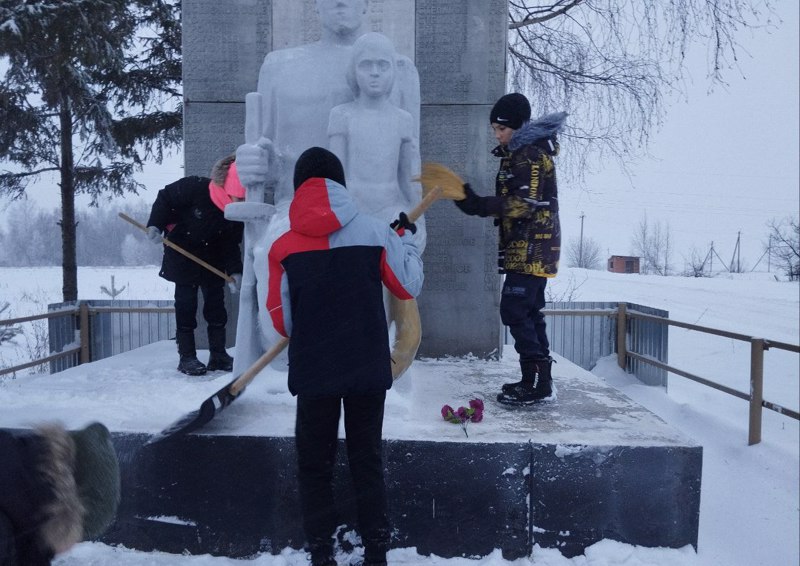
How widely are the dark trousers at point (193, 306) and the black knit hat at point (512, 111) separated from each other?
2503 mm

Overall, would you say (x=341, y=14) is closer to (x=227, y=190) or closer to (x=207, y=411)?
(x=227, y=190)

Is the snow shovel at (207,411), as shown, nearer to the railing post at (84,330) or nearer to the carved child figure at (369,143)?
the carved child figure at (369,143)

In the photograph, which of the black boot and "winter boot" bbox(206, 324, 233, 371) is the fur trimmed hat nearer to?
the black boot

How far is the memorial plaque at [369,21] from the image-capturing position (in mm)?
5160

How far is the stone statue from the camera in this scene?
3.65 metres

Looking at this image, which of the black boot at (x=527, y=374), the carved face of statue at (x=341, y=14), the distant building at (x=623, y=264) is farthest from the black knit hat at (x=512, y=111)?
the distant building at (x=623, y=264)

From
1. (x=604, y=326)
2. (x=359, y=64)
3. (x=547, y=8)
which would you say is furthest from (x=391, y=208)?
(x=547, y=8)

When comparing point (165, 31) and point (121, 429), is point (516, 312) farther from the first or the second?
point (165, 31)

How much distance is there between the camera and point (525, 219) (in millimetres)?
3408

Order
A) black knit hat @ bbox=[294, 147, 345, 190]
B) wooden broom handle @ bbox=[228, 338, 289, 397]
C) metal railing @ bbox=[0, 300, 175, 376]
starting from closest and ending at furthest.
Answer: black knit hat @ bbox=[294, 147, 345, 190] < wooden broom handle @ bbox=[228, 338, 289, 397] < metal railing @ bbox=[0, 300, 175, 376]

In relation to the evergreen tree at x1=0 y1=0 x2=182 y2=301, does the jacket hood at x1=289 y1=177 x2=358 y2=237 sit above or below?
below

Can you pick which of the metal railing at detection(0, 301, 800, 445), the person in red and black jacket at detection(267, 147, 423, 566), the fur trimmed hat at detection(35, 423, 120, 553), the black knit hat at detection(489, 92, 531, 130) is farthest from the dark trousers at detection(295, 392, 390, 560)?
the metal railing at detection(0, 301, 800, 445)

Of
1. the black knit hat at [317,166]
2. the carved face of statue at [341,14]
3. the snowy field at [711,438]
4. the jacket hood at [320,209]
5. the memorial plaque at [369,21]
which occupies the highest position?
the memorial plaque at [369,21]

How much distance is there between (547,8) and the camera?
10.3 meters
